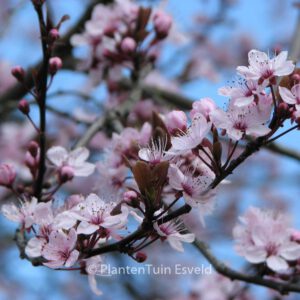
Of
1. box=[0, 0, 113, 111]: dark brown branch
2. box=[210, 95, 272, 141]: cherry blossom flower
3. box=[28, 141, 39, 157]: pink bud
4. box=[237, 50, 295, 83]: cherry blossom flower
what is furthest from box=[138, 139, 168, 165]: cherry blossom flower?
box=[0, 0, 113, 111]: dark brown branch

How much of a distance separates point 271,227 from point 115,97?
156 centimetres

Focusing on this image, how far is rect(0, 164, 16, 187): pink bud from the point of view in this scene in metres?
1.75

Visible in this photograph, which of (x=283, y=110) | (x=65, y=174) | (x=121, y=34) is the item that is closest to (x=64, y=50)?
(x=121, y=34)

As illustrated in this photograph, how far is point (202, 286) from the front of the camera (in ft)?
9.58

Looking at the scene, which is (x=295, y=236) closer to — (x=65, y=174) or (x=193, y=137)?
(x=193, y=137)

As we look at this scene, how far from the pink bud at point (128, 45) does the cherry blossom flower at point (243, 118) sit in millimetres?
1102

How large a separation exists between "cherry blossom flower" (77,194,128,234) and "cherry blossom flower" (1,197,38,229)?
0.17 m

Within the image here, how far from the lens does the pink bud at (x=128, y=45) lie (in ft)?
7.80

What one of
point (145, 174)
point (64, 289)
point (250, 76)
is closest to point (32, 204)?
point (145, 174)

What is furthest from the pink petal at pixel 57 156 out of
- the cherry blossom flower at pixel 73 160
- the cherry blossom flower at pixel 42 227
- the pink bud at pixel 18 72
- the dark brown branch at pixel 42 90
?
the cherry blossom flower at pixel 42 227

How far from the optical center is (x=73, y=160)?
186 centimetres

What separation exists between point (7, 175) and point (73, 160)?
22 centimetres

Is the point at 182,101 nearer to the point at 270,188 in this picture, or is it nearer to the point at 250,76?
the point at 250,76

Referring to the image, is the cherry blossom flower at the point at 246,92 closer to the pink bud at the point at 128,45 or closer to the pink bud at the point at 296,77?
the pink bud at the point at 296,77
